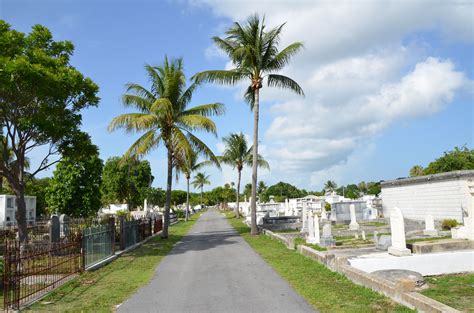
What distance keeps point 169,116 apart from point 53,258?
1268cm

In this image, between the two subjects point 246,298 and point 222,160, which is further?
point 222,160

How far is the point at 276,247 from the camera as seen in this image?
1653cm

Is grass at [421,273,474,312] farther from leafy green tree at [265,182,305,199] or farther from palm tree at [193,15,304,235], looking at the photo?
leafy green tree at [265,182,305,199]

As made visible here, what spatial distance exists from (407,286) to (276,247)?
386 inches

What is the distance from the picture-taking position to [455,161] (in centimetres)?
4253

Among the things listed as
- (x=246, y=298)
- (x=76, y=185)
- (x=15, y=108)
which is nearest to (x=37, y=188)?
(x=76, y=185)

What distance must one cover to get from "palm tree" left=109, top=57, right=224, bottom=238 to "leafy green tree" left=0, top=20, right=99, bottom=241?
4943mm

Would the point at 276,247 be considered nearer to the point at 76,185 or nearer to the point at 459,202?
the point at 459,202

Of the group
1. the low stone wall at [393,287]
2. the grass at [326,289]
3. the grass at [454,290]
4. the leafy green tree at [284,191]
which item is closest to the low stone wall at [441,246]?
the grass at [454,290]

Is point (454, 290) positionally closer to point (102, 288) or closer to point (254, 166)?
point (102, 288)

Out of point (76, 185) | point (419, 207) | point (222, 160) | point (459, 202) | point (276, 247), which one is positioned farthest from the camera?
point (222, 160)

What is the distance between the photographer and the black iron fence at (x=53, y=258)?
7840mm

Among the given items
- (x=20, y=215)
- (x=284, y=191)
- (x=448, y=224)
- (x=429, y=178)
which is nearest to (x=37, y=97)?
(x=20, y=215)

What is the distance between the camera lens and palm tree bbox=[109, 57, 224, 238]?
2039 centimetres
